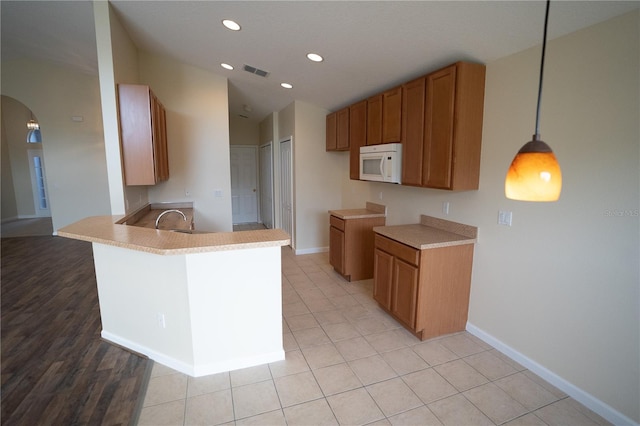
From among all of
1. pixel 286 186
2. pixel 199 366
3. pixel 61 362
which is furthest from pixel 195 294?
pixel 286 186

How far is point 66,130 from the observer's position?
5.55m

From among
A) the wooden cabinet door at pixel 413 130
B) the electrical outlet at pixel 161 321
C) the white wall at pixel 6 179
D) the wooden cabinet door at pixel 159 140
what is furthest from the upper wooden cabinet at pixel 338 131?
the white wall at pixel 6 179

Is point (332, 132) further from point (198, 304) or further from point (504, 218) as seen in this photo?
point (198, 304)

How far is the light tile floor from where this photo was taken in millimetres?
1863

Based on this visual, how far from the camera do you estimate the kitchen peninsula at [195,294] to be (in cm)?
208

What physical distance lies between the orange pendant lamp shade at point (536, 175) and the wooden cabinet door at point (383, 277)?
188cm

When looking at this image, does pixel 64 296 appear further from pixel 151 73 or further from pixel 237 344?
pixel 151 73

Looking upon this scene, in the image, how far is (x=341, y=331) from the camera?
2855 millimetres

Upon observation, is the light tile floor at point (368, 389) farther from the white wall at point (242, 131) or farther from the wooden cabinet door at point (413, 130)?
the white wall at point (242, 131)

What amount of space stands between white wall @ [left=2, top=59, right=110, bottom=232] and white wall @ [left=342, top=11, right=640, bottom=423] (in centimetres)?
646

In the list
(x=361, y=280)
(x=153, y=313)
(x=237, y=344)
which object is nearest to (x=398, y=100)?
(x=361, y=280)

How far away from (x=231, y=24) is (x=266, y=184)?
4.40 metres

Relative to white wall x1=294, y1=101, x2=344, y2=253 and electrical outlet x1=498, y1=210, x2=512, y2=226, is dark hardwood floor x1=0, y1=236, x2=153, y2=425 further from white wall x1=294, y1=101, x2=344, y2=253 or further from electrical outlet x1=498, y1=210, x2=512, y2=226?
white wall x1=294, y1=101, x2=344, y2=253

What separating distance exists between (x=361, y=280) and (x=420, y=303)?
1576mm
